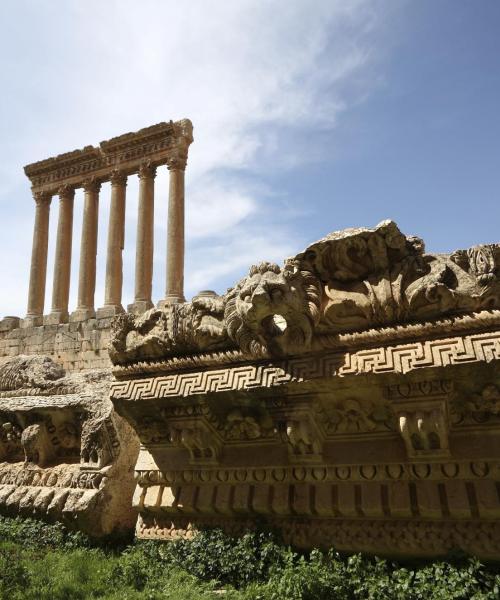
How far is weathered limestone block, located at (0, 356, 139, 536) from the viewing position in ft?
20.5

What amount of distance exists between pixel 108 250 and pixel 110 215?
1.64 meters

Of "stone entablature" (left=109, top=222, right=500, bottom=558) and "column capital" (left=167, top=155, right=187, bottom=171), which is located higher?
"column capital" (left=167, top=155, right=187, bottom=171)

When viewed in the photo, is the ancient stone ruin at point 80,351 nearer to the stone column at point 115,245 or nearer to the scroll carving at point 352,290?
the stone column at point 115,245

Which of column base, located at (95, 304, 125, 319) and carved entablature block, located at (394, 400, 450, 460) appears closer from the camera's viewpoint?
carved entablature block, located at (394, 400, 450, 460)

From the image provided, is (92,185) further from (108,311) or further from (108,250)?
(108,311)

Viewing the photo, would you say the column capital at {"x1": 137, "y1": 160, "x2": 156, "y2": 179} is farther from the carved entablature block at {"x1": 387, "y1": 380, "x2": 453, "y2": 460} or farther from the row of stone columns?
the carved entablature block at {"x1": 387, "y1": 380, "x2": 453, "y2": 460}

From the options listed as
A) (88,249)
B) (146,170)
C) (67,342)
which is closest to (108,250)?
(88,249)

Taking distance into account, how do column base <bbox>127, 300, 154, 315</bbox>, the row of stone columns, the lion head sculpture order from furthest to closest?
the row of stone columns, column base <bbox>127, 300, 154, 315</bbox>, the lion head sculpture

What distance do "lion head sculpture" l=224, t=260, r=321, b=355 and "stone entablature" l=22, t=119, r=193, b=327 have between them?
56.1 ft

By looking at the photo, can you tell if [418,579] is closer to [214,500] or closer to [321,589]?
[321,589]

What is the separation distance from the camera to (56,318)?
2317 cm

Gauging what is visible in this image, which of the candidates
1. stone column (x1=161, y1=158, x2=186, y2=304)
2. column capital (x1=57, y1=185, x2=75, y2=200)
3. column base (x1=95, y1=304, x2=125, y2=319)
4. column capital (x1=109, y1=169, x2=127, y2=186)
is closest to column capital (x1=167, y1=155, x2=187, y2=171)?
stone column (x1=161, y1=158, x2=186, y2=304)

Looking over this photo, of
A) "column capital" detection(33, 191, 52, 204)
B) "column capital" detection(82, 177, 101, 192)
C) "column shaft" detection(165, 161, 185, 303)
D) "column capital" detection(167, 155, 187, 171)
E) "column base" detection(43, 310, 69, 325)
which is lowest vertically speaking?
"column base" detection(43, 310, 69, 325)

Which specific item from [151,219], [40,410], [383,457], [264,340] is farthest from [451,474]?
[151,219]
